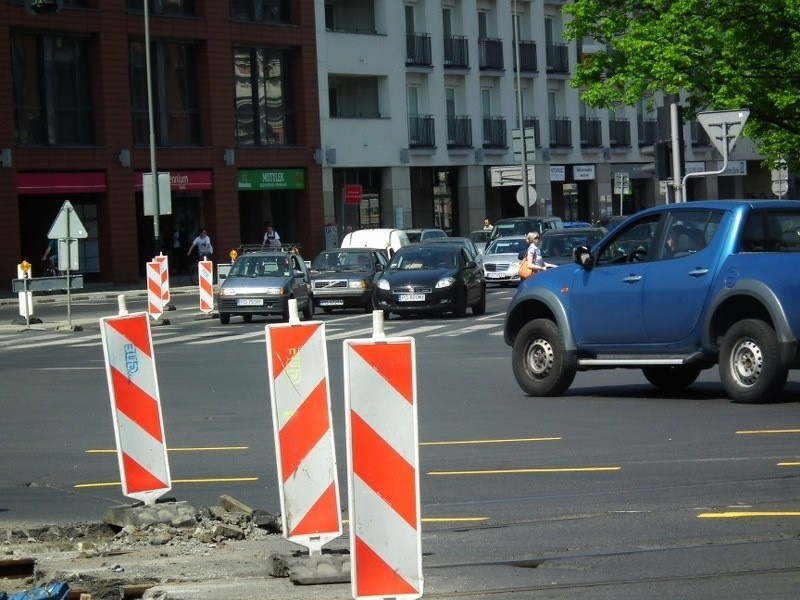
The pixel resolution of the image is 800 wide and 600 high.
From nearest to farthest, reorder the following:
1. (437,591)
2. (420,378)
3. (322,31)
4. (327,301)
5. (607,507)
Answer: (437,591)
(607,507)
(420,378)
(327,301)
(322,31)

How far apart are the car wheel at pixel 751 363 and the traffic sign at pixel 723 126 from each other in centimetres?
822

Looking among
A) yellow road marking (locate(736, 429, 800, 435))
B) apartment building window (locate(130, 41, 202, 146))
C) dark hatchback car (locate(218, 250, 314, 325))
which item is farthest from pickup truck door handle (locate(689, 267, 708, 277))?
apartment building window (locate(130, 41, 202, 146))

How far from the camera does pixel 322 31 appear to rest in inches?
2338

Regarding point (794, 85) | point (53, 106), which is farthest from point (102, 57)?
point (794, 85)

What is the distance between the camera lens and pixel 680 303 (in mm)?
15484

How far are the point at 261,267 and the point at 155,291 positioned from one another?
8.11ft

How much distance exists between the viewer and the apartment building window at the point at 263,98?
56750mm

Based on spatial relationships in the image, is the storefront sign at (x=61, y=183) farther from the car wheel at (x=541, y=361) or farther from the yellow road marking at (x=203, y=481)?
the yellow road marking at (x=203, y=481)

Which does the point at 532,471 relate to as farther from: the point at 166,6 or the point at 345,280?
the point at 166,6

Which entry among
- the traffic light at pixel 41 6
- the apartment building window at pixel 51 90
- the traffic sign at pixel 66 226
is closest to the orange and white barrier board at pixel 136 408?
the traffic light at pixel 41 6

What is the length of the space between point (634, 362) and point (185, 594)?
30.4 feet

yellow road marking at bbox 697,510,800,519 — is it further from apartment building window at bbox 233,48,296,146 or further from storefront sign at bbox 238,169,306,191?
apartment building window at bbox 233,48,296,146

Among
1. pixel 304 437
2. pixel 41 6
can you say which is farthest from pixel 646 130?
→ pixel 304 437

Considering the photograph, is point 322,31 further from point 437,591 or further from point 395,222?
point 437,591
